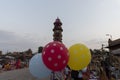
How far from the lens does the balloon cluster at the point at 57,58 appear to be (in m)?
7.81

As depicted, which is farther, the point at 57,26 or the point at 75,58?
the point at 57,26

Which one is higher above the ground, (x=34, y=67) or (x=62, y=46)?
(x=62, y=46)

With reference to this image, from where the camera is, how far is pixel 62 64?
310 inches

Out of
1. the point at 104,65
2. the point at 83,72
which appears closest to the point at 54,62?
the point at 83,72

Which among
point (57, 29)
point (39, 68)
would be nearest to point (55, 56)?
point (39, 68)

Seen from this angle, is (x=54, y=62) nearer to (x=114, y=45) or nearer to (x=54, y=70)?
(x=54, y=70)

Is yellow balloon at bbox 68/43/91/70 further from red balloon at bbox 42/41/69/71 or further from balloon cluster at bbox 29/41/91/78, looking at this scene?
red balloon at bbox 42/41/69/71

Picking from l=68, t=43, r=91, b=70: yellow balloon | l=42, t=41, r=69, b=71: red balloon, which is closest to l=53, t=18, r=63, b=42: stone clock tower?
l=68, t=43, r=91, b=70: yellow balloon

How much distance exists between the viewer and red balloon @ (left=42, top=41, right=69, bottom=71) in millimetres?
7793

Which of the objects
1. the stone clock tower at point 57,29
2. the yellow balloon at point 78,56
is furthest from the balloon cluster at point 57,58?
the stone clock tower at point 57,29

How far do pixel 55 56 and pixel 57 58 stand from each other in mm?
83

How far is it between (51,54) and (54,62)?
0.25 m

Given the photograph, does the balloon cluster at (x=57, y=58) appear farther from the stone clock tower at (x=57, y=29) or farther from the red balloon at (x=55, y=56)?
the stone clock tower at (x=57, y=29)

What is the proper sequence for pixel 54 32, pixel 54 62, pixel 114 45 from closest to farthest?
1. pixel 54 62
2. pixel 54 32
3. pixel 114 45
